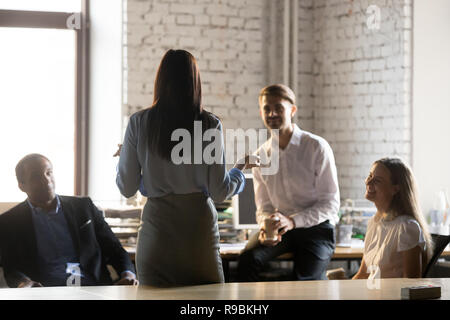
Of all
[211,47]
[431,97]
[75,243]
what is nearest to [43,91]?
[211,47]

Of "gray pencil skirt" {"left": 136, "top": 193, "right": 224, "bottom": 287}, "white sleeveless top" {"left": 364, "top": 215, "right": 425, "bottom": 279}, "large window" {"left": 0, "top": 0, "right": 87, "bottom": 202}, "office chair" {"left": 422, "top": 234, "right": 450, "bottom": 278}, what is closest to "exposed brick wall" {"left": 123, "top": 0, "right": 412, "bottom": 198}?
"large window" {"left": 0, "top": 0, "right": 87, "bottom": 202}

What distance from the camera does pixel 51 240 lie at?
3.38 m

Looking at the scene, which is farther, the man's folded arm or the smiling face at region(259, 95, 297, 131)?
the smiling face at region(259, 95, 297, 131)

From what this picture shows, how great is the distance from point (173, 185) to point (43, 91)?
3144mm

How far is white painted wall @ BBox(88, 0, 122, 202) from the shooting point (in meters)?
5.22

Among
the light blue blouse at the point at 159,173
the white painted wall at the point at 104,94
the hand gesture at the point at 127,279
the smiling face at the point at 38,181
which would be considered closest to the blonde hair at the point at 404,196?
the light blue blouse at the point at 159,173

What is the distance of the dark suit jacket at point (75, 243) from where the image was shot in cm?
328

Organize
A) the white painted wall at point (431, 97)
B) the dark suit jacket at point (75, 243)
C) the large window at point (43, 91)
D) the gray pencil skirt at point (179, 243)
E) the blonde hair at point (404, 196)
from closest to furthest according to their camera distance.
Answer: the gray pencil skirt at point (179, 243)
the blonde hair at point (404, 196)
the dark suit jacket at point (75, 243)
the white painted wall at point (431, 97)
the large window at point (43, 91)

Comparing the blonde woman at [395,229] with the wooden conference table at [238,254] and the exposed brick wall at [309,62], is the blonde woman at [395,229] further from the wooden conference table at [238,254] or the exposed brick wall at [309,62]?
the exposed brick wall at [309,62]

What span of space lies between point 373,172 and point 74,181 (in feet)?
9.51

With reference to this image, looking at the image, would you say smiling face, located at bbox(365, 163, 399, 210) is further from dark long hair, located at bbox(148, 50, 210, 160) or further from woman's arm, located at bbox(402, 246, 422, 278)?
dark long hair, located at bbox(148, 50, 210, 160)

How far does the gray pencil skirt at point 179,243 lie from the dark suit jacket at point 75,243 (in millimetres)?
1053

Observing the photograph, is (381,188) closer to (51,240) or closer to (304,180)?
(304,180)

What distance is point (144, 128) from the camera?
249cm
